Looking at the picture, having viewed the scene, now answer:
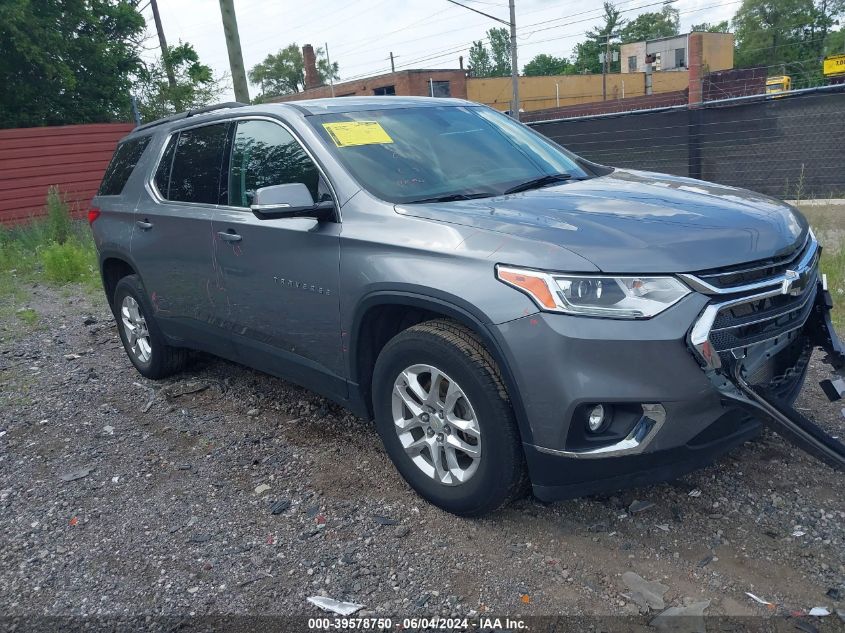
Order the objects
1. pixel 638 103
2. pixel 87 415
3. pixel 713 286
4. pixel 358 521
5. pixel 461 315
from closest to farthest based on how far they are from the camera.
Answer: pixel 713 286, pixel 461 315, pixel 358 521, pixel 87 415, pixel 638 103

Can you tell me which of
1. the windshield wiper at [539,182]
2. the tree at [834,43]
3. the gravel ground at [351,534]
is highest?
the tree at [834,43]

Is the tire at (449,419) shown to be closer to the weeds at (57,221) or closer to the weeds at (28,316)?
the weeds at (28,316)

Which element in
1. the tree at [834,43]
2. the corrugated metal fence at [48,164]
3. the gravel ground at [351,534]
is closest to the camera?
the gravel ground at [351,534]

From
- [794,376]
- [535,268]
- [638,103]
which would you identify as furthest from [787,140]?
[638,103]

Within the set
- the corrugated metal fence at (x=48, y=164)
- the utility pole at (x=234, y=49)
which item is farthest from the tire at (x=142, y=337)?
the corrugated metal fence at (x=48, y=164)

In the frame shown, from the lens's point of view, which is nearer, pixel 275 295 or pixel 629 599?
pixel 629 599

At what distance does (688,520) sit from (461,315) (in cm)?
132

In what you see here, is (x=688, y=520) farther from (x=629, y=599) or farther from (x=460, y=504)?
(x=460, y=504)

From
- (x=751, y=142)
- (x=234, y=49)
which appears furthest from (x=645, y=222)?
(x=234, y=49)

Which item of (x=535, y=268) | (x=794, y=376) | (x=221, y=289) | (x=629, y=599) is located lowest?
(x=629, y=599)

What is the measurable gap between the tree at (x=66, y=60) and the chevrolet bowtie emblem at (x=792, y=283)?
54.5 feet

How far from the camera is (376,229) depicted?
129 inches

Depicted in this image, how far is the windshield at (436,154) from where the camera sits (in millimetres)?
3545

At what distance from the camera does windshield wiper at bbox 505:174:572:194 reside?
3.66 meters
